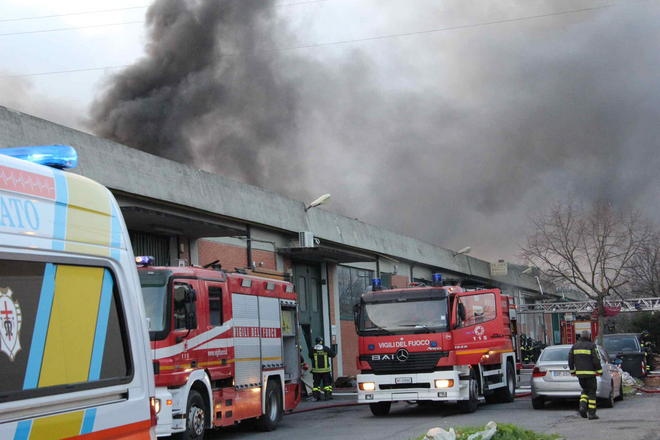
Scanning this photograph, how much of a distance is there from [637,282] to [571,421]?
42414 millimetres

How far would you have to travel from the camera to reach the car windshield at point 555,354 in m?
18.1

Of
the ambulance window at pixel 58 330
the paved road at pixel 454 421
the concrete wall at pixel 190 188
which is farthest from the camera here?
the concrete wall at pixel 190 188

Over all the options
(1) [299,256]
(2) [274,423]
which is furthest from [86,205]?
(1) [299,256]

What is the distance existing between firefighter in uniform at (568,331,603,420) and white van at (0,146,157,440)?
11.7m

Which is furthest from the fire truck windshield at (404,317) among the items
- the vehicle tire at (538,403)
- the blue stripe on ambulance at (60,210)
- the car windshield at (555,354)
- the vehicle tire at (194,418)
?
the blue stripe on ambulance at (60,210)

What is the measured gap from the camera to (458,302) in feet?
59.8

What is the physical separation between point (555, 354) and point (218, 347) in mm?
7617

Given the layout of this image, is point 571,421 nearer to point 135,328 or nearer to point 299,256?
point 135,328

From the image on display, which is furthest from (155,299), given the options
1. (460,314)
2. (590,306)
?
(590,306)

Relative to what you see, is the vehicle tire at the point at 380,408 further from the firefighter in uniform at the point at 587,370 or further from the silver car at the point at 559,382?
the firefighter in uniform at the point at 587,370

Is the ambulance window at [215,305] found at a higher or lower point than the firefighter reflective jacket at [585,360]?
higher

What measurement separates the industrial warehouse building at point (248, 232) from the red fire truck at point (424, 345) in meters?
3.58

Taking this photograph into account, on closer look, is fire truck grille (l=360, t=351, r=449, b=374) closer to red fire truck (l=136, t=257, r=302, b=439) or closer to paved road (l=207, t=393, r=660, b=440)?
paved road (l=207, t=393, r=660, b=440)

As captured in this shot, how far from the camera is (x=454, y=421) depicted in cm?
1625
